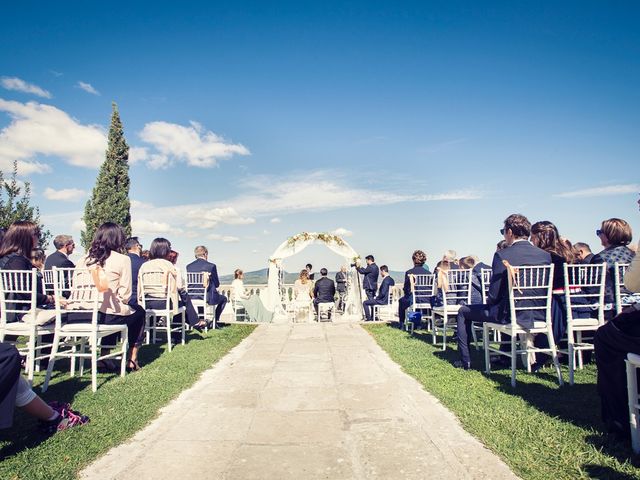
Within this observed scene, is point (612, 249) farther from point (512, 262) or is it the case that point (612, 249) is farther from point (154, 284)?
point (154, 284)

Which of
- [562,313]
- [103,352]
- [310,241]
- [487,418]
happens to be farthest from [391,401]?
[310,241]

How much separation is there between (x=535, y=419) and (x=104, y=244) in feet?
13.2

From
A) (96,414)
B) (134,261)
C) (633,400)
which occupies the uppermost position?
(134,261)

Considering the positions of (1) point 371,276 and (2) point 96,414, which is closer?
(2) point 96,414

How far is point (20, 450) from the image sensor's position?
2562 millimetres

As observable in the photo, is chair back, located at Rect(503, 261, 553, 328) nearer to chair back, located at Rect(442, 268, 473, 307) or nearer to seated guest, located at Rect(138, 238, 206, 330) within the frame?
chair back, located at Rect(442, 268, 473, 307)

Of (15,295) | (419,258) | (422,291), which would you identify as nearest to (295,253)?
(419,258)

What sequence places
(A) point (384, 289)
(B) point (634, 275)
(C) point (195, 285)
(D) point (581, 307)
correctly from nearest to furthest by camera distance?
(B) point (634, 275)
(D) point (581, 307)
(C) point (195, 285)
(A) point (384, 289)

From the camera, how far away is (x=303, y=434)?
2.84 m

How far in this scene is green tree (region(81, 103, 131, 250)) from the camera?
74.9 ft

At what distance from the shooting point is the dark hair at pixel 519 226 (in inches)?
180

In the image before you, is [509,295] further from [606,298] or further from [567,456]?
[567,456]

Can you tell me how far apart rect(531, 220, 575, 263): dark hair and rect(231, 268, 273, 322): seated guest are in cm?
846

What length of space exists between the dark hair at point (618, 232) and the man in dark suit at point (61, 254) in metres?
6.54
